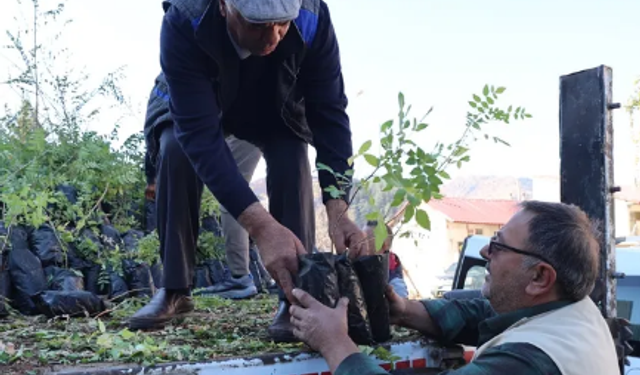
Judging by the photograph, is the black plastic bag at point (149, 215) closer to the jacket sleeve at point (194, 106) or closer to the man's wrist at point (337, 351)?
the jacket sleeve at point (194, 106)

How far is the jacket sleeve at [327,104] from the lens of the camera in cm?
328

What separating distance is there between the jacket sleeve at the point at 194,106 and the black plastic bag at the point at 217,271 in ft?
9.98

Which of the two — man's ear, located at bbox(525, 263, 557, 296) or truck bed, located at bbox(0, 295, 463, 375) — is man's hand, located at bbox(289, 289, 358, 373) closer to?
truck bed, located at bbox(0, 295, 463, 375)

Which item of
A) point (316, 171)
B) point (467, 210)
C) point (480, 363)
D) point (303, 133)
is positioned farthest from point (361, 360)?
point (467, 210)

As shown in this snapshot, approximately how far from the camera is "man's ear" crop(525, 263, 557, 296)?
230 cm

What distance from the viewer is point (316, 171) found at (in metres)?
3.33

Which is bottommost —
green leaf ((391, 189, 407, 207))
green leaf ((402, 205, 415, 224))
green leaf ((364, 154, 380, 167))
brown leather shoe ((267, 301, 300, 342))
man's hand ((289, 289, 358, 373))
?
brown leather shoe ((267, 301, 300, 342))

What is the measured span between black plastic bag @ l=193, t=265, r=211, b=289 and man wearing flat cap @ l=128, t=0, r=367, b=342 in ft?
7.94

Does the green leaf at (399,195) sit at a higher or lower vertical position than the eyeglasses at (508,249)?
higher

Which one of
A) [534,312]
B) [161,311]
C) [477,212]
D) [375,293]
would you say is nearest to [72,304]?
[161,311]

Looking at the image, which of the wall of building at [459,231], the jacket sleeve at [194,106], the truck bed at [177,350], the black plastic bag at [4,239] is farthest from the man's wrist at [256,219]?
the wall of building at [459,231]

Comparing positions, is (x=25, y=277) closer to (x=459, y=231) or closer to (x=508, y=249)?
(x=508, y=249)

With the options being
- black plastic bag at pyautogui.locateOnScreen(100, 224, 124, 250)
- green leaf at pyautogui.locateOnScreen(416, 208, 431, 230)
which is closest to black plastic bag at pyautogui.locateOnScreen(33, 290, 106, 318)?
black plastic bag at pyautogui.locateOnScreen(100, 224, 124, 250)

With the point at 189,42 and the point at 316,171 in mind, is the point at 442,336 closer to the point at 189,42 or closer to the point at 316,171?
the point at 316,171
